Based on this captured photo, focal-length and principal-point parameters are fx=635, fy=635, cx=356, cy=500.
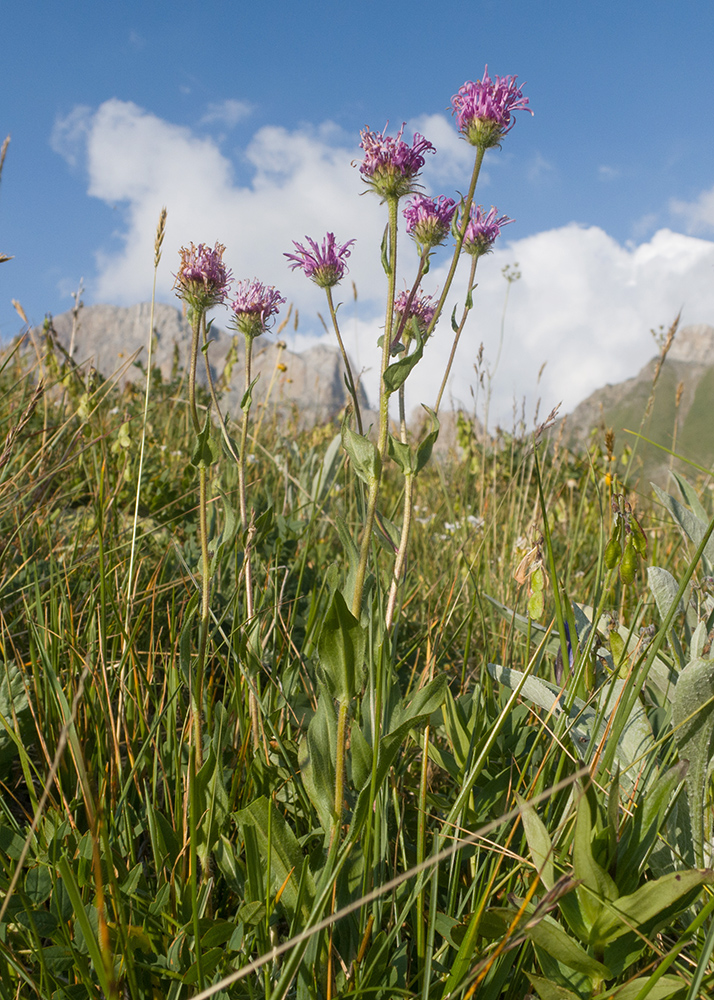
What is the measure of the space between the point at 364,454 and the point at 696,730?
24.7 inches

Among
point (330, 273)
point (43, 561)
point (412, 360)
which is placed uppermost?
point (330, 273)

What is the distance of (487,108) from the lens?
1.15 metres

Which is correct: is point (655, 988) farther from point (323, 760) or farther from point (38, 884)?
point (38, 884)

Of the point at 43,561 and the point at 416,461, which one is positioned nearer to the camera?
the point at 416,461

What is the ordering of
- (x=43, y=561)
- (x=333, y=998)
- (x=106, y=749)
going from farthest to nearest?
(x=43, y=561), (x=106, y=749), (x=333, y=998)

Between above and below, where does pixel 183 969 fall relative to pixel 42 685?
below

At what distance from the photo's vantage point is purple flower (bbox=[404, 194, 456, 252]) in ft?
4.13

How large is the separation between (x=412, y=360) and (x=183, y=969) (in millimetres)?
916

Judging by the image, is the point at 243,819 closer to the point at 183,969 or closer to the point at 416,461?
the point at 183,969

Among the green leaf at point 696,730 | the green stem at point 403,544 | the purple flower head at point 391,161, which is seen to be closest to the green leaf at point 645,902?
the green leaf at point 696,730

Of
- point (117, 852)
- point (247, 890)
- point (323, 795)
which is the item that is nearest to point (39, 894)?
point (117, 852)

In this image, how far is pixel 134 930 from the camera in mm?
831

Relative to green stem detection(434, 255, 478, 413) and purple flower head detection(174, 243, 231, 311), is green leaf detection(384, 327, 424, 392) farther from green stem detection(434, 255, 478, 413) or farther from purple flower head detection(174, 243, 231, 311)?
purple flower head detection(174, 243, 231, 311)

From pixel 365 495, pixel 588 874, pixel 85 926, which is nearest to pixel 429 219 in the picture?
pixel 365 495
